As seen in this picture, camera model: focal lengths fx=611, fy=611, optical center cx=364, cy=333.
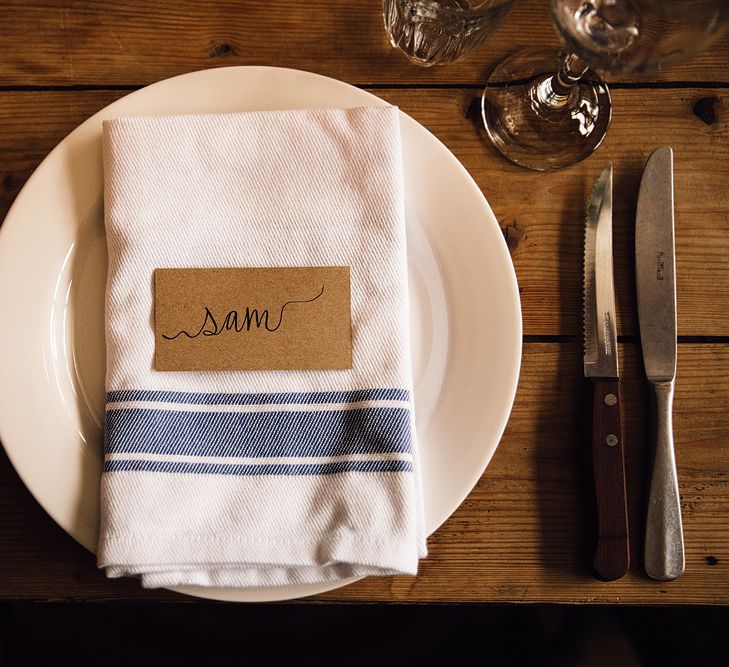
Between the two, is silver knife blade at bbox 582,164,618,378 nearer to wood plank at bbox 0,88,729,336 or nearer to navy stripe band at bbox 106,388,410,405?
wood plank at bbox 0,88,729,336

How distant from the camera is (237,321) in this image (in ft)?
1.66

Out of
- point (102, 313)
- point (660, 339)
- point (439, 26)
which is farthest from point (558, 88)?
point (102, 313)

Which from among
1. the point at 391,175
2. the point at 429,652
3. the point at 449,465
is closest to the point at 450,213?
the point at 391,175

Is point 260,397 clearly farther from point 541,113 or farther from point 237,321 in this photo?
point 541,113

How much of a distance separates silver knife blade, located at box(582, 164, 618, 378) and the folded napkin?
19 cm

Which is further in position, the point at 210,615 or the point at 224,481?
the point at 210,615

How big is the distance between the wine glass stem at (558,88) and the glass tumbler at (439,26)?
8cm

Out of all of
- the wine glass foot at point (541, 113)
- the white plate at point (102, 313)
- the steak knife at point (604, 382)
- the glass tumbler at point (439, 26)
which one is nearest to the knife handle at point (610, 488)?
the steak knife at point (604, 382)

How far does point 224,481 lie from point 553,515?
0.31 metres

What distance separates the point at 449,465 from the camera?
522mm

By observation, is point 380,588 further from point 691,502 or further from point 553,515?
point 691,502

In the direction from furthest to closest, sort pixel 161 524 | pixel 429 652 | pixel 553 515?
pixel 429 652, pixel 553 515, pixel 161 524

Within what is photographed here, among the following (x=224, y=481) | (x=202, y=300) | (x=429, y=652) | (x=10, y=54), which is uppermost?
(x=10, y=54)

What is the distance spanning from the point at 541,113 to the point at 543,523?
0.41 metres
